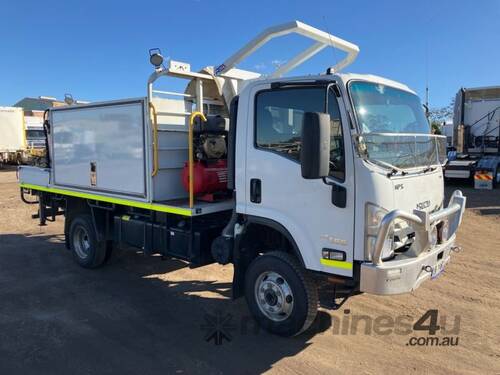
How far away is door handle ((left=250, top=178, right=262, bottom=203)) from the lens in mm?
4332

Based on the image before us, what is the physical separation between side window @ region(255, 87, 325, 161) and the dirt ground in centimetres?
188

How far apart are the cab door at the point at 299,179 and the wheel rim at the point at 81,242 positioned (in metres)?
3.54

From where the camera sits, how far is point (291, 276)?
4.11 metres

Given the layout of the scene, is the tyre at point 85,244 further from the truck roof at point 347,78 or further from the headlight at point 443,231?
the headlight at point 443,231

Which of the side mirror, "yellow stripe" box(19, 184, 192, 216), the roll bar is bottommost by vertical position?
"yellow stripe" box(19, 184, 192, 216)

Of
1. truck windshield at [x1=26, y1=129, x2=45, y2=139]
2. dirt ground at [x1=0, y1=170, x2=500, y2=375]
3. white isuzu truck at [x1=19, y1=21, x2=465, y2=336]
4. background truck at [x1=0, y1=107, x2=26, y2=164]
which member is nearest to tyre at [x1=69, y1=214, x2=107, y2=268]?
Result: dirt ground at [x1=0, y1=170, x2=500, y2=375]

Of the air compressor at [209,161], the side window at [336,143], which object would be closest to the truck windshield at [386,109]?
the side window at [336,143]

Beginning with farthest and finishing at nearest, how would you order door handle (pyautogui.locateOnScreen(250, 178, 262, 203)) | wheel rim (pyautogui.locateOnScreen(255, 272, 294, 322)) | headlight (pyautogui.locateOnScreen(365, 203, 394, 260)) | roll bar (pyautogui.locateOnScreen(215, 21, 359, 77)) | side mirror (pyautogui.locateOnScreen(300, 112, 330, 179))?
roll bar (pyautogui.locateOnScreen(215, 21, 359, 77)), door handle (pyautogui.locateOnScreen(250, 178, 262, 203)), wheel rim (pyautogui.locateOnScreen(255, 272, 294, 322)), headlight (pyautogui.locateOnScreen(365, 203, 394, 260)), side mirror (pyautogui.locateOnScreen(300, 112, 330, 179))

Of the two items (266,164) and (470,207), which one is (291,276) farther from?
(470,207)

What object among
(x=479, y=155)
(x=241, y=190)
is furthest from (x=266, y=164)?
(x=479, y=155)

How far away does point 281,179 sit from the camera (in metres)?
4.12

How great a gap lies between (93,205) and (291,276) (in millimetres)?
3592

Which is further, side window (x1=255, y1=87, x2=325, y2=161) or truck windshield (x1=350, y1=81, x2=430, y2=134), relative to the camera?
side window (x1=255, y1=87, x2=325, y2=161)

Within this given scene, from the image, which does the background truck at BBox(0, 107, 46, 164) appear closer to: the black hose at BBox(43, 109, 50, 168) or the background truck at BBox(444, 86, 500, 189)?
the black hose at BBox(43, 109, 50, 168)
